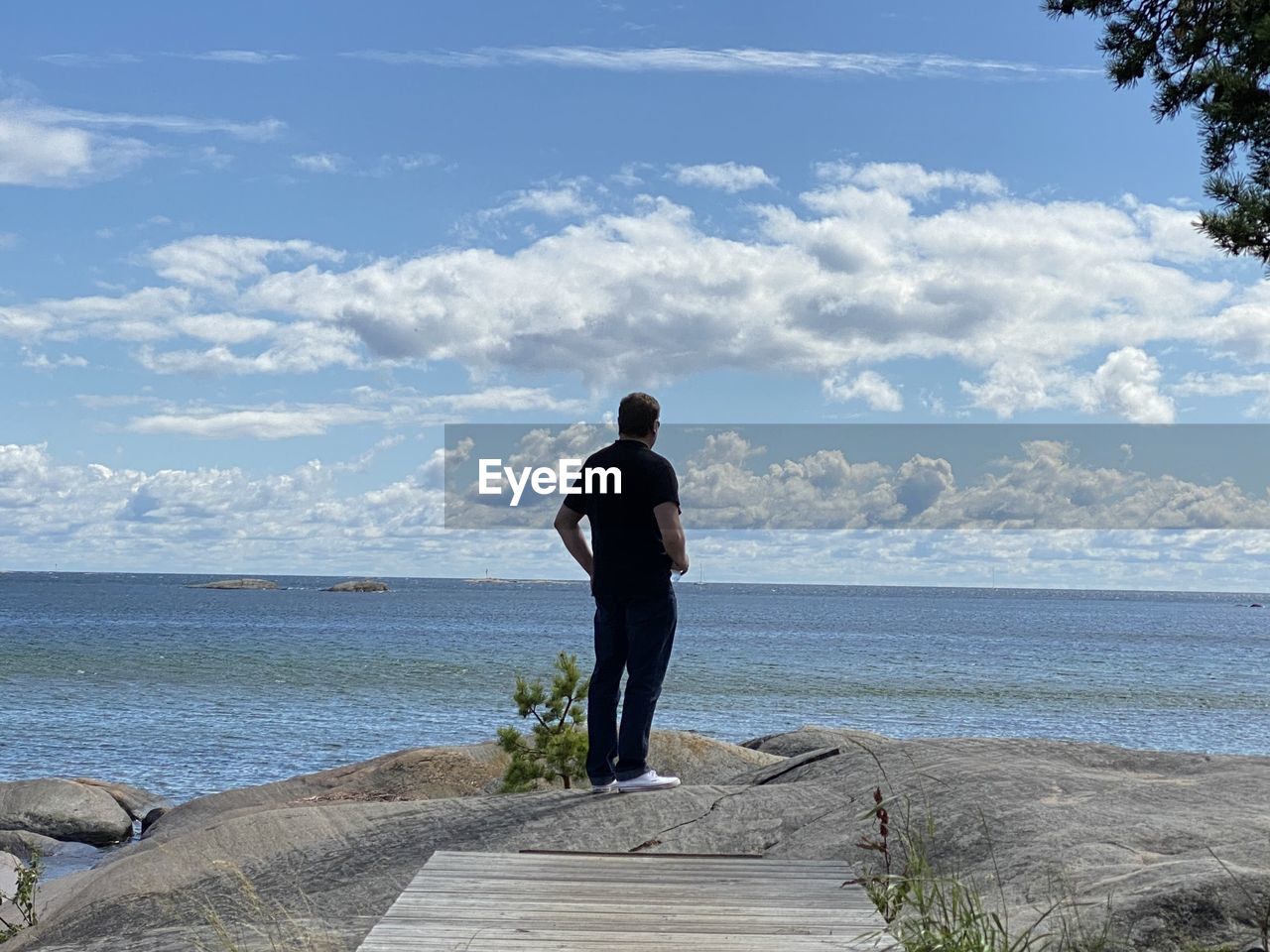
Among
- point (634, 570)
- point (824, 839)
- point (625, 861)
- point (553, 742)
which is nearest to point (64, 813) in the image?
point (553, 742)

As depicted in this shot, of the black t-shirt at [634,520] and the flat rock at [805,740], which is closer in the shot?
the black t-shirt at [634,520]

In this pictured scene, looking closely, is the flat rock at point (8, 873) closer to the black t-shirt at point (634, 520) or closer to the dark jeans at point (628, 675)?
the dark jeans at point (628, 675)

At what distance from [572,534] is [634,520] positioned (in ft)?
1.61

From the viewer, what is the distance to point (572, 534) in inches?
332

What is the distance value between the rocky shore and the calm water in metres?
15.7

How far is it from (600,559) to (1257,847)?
4.01 metres

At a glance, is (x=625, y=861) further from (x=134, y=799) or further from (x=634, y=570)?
(x=134, y=799)

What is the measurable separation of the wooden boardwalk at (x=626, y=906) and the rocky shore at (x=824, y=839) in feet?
1.93

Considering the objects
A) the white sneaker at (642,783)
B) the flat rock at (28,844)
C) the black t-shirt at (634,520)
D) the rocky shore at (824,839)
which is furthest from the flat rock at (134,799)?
the black t-shirt at (634,520)

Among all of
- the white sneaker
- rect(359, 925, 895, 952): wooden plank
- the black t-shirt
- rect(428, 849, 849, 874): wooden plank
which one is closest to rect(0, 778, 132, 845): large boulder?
the white sneaker

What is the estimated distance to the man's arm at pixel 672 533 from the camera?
8.02 meters

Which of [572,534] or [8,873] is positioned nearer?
[572,534]

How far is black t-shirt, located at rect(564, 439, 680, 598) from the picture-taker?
Result: 26.7 feet

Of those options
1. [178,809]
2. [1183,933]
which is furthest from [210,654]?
[1183,933]
